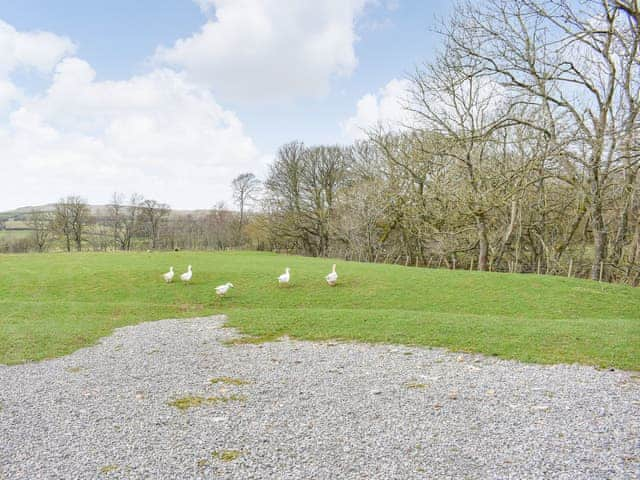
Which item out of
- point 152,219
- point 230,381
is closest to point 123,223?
Answer: point 152,219

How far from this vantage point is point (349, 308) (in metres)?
16.2

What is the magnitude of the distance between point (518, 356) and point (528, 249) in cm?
2580

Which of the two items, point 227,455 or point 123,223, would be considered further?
point 123,223

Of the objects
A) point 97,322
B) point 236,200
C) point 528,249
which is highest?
point 236,200

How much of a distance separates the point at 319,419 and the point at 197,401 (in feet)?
6.55

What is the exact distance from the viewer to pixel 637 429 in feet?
16.9

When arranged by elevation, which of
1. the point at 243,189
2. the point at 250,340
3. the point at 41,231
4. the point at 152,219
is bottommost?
the point at 250,340

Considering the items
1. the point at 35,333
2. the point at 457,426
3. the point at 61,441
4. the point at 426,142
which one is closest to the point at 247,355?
the point at 61,441

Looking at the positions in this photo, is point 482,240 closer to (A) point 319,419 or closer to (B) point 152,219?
(A) point 319,419

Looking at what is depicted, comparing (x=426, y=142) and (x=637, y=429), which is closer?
(x=637, y=429)

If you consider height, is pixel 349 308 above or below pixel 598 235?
below

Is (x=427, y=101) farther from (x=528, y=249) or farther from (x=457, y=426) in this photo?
(x=457, y=426)

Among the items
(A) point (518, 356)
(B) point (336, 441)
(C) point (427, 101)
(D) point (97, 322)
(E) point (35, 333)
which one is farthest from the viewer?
(C) point (427, 101)

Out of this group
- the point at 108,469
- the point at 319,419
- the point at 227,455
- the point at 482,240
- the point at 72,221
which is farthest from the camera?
the point at 72,221
